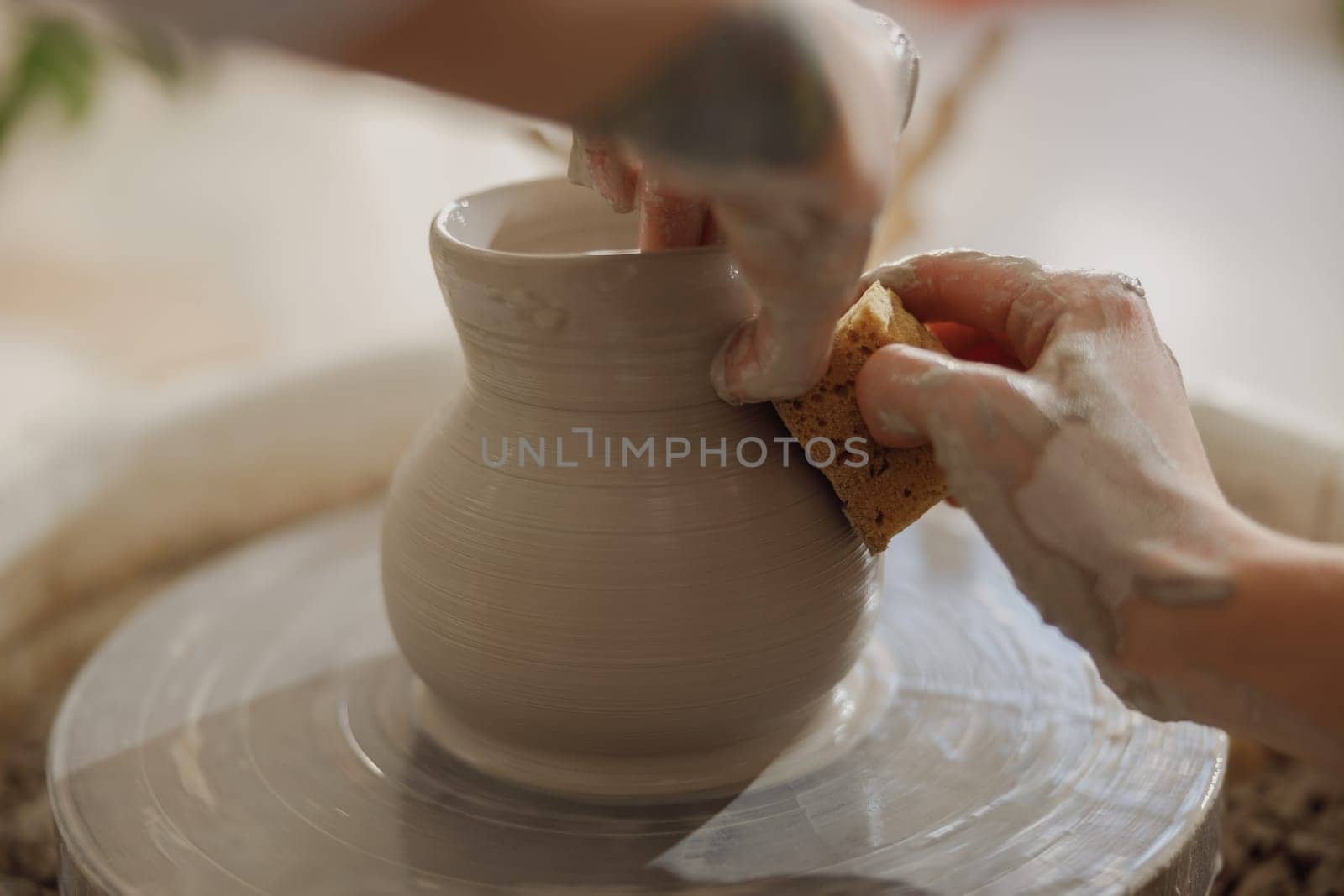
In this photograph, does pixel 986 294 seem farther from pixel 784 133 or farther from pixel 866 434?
pixel 784 133

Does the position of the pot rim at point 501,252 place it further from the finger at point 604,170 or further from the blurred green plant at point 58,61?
the blurred green plant at point 58,61

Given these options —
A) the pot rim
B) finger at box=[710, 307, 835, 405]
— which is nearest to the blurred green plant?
the pot rim

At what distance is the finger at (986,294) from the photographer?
125 centimetres

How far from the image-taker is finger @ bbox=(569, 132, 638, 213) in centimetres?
131

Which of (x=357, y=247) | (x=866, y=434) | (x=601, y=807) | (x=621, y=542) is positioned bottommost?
(x=357, y=247)

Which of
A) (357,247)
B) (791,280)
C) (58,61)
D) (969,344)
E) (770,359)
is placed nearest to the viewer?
(791,280)

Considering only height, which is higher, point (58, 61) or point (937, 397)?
point (937, 397)

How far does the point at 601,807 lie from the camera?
1.29m

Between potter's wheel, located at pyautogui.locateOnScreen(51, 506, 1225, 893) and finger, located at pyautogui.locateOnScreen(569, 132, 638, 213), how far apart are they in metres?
0.61

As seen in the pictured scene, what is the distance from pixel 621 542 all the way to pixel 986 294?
44cm

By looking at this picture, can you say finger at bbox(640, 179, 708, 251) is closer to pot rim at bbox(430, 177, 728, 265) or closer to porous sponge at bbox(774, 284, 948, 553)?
pot rim at bbox(430, 177, 728, 265)

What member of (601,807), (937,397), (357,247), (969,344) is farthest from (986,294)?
A: (357,247)

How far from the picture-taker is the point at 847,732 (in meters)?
1.40

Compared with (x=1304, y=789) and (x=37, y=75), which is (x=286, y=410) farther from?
(x=37, y=75)
